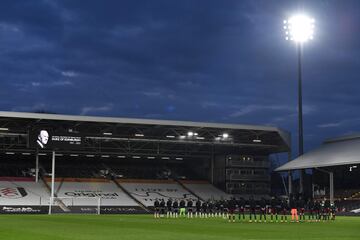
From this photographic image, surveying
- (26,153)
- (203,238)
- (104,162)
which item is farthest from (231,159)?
(203,238)

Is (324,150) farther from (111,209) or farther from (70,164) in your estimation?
(70,164)

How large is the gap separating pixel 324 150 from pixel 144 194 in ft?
67.9

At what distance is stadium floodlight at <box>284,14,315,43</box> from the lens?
5247 centimetres

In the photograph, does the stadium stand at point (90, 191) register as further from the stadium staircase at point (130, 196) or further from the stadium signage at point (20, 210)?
the stadium signage at point (20, 210)

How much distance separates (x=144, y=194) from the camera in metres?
69.1

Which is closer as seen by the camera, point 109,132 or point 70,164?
point 109,132

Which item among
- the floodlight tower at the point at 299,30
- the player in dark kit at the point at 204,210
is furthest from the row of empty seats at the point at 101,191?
the floodlight tower at the point at 299,30

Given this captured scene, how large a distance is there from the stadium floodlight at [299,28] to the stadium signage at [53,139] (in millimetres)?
21949

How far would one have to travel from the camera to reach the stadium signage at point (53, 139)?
5644cm

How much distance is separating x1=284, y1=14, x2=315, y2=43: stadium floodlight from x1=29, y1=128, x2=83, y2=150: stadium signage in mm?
21949

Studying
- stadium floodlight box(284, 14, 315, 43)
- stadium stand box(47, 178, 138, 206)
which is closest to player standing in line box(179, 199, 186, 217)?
stadium stand box(47, 178, 138, 206)

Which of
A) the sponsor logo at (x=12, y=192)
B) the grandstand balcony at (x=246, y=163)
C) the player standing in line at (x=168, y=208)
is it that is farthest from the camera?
the grandstand balcony at (x=246, y=163)

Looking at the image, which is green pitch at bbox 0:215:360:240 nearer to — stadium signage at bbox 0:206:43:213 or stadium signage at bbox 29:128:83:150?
stadium signage at bbox 29:128:83:150

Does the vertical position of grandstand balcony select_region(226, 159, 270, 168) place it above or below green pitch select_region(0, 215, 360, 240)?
above
